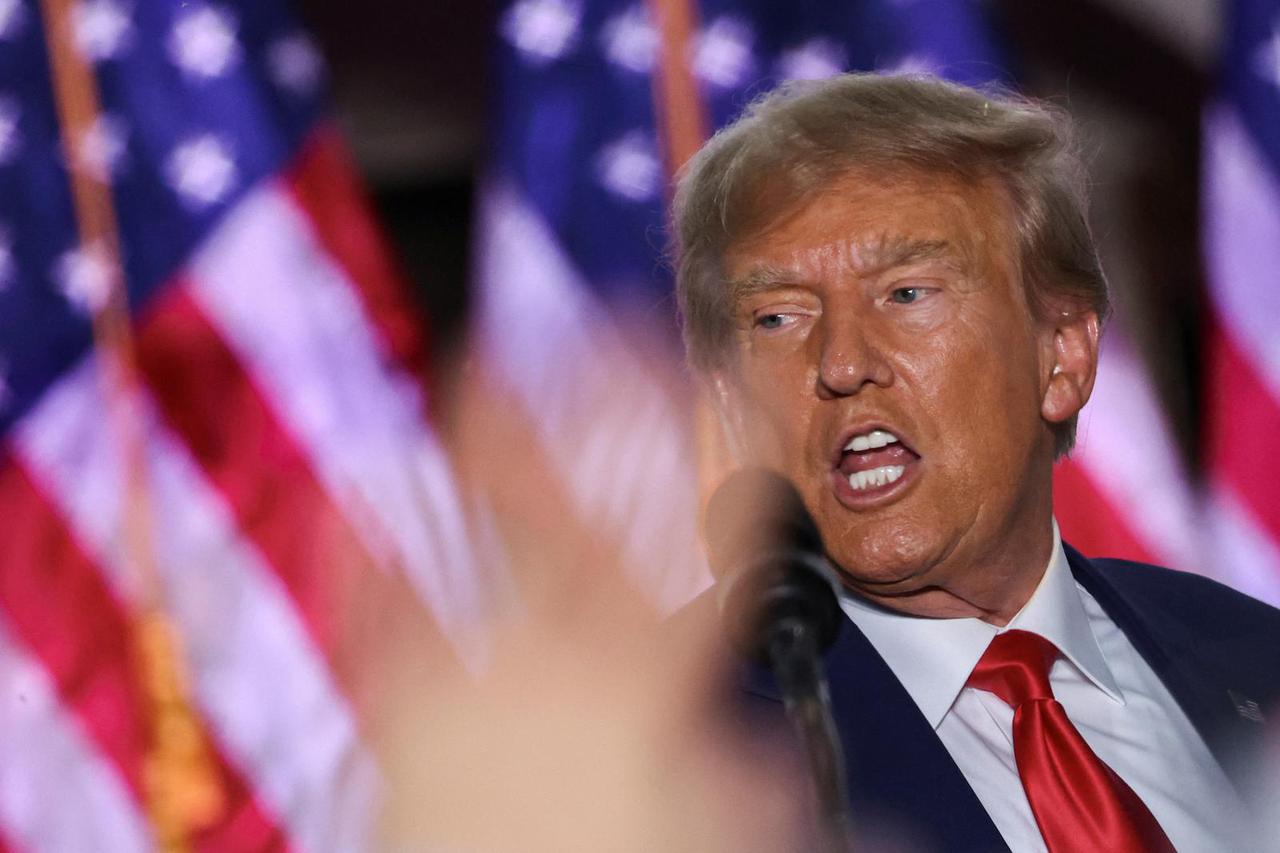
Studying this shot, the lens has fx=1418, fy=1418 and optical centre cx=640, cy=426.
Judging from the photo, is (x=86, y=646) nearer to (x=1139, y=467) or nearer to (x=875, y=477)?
(x=875, y=477)

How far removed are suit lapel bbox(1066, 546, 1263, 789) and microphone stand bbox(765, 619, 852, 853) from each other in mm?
967

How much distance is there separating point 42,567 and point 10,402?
347 mm

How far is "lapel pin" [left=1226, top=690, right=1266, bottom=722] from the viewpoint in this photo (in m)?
1.73

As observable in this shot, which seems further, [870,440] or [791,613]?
[870,440]

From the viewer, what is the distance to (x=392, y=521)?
9.63 feet

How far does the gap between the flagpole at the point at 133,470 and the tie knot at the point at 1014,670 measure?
1805 mm

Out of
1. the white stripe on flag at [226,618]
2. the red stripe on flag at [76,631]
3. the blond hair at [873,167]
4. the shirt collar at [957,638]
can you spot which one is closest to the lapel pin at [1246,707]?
the shirt collar at [957,638]

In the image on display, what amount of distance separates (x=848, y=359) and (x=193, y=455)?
5.92ft

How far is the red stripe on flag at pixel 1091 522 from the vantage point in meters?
2.98

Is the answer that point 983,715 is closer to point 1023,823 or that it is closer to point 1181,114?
point 1023,823

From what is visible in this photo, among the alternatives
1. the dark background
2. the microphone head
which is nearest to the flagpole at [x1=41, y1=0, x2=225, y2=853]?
the dark background

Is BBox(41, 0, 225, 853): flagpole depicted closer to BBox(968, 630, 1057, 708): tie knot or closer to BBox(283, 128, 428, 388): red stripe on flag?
BBox(283, 128, 428, 388): red stripe on flag

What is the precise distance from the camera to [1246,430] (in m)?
2.98

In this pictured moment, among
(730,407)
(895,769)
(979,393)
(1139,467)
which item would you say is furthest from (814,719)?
(1139,467)
